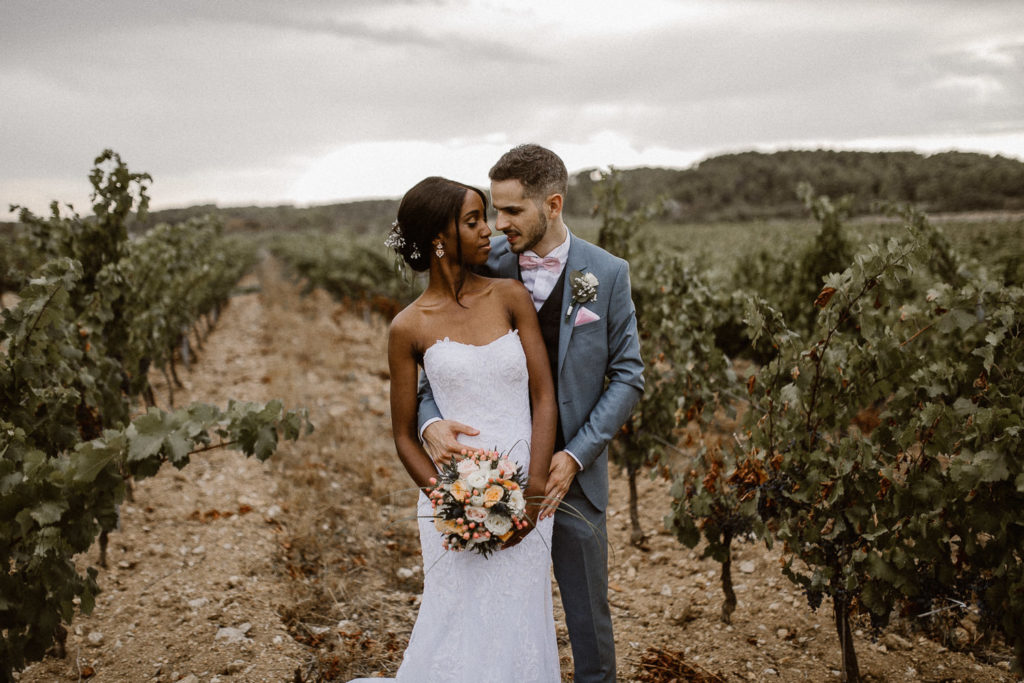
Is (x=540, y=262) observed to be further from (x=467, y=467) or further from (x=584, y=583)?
(x=584, y=583)

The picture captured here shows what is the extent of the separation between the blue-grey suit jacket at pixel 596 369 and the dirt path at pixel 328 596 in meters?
0.98

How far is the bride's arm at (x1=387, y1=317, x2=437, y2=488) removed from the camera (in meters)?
2.49

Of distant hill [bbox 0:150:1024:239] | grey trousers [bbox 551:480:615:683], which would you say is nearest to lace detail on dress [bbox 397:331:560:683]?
grey trousers [bbox 551:480:615:683]

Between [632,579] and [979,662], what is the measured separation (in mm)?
2046

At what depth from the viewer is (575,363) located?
2518 mm

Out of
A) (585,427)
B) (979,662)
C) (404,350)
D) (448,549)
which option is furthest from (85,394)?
(979,662)

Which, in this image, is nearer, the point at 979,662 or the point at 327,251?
the point at 979,662

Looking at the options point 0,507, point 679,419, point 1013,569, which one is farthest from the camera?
point 679,419

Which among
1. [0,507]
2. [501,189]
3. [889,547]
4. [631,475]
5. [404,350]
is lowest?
[631,475]

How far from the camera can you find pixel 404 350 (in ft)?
8.23

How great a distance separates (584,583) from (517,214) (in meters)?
1.45

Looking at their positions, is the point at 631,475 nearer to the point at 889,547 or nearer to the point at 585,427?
the point at 889,547

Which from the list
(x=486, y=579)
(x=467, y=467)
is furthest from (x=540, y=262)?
(x=486, y=579)

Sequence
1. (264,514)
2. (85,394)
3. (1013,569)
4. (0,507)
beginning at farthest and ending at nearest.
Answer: (264,514) → (85,394) → (1013,569) → (0,507)
